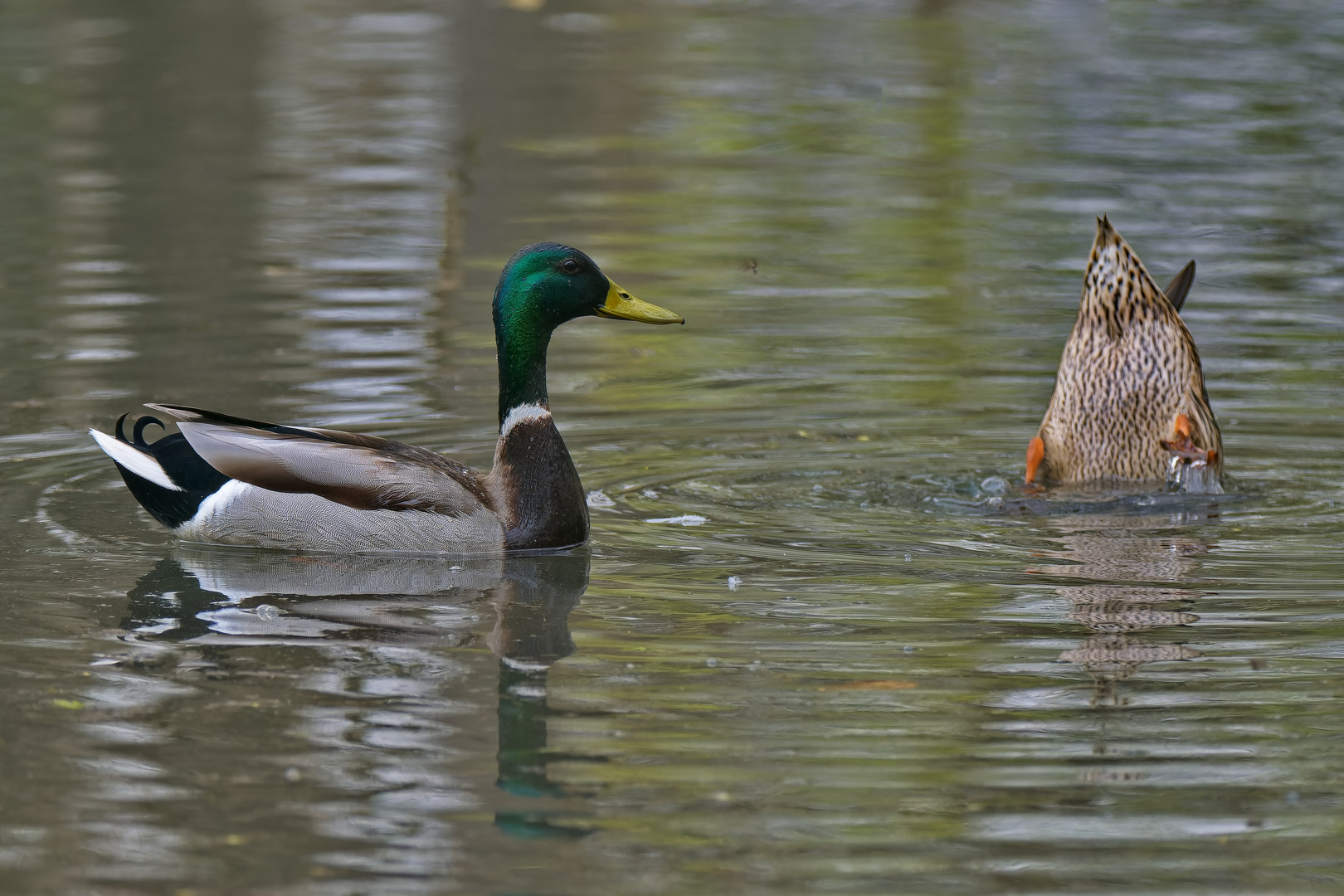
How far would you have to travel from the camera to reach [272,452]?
7.73 meters

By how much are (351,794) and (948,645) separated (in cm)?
223

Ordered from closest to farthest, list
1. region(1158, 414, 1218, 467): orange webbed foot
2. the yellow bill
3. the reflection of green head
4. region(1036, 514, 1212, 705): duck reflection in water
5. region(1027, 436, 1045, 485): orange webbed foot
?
region(1036, 514, 1212, 705): duck reflection in water < the reflection of green head < the yellow bill < region(1158, 414, 1218, 467): orange webbed foot < region(1027, 436, 1045, 485): orange webbed foot

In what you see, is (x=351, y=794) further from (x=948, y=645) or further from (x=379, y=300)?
(x=379, y=300)

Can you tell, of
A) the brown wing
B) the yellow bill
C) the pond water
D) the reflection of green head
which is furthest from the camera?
the yellow bill

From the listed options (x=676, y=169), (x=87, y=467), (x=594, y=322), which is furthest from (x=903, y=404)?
(x=676, y=169)

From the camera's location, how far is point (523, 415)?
809cm

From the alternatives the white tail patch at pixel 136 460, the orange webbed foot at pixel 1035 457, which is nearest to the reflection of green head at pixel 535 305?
the white tail patch at pixel 136 460

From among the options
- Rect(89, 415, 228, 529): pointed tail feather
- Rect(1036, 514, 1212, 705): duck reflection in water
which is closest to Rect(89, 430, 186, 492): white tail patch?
Rect(89, 415, 228, 529): pointed tail feather

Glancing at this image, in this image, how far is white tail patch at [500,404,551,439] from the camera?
8078mm

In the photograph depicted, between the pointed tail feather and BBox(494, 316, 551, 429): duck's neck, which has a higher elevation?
BBox(494, 316, 551, 429): duck's neck

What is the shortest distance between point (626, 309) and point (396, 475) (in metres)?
1.27

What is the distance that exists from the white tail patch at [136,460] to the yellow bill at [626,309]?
191cm

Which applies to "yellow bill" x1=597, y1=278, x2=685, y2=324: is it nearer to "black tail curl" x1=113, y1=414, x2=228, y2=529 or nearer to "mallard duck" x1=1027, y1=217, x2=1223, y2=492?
"black tail curl" x1=113, y1=414, x2=228, y2=529

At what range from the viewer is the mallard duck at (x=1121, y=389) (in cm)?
898
